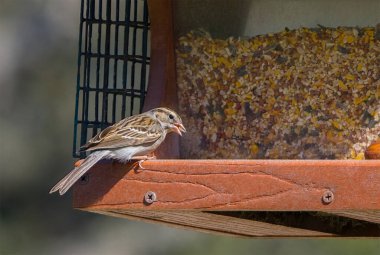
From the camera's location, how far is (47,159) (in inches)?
427

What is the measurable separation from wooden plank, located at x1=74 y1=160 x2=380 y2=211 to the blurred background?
202 inches

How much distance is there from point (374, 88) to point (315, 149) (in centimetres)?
34

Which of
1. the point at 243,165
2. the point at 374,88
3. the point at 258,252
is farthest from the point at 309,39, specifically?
the point at 258,252

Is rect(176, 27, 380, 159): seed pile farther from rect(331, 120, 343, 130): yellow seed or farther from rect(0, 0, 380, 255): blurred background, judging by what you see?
rect(0, 0, 380, 255): blurred background

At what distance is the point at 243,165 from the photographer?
5168 millimetres

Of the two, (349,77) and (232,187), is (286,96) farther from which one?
(232,187)

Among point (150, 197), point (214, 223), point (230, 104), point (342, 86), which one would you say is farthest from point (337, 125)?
point (150, 197)

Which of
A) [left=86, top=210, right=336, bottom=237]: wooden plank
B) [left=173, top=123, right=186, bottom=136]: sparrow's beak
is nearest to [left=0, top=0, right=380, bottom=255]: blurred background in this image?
[left=86, top=210, right=336, bottom=237]: wooden plank

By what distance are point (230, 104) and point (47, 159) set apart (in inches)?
196

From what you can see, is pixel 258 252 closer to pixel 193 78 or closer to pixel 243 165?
pixel 193 78

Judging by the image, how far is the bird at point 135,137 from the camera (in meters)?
5.48

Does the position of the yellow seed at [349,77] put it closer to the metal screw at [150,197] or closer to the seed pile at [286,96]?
the seed pile at [286,96]

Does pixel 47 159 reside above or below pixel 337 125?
above

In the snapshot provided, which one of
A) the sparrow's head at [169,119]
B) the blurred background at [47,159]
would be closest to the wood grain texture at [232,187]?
the sparrow's head at [169,119]
